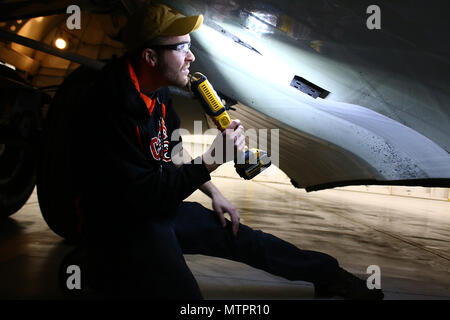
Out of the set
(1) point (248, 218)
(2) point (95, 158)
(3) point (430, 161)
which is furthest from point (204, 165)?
(1) point (248, 218)

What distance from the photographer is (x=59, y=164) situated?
146 cm

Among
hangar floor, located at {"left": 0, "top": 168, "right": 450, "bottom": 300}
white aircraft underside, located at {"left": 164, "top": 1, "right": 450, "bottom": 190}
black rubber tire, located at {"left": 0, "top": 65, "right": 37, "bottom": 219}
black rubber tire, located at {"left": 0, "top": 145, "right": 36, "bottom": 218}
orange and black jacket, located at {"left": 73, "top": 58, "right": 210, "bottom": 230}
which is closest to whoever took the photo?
orange and black jacket, located at {"left": 73, "top": 58, "right": 210, "bottom": 230}

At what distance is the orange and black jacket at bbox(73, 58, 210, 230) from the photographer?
100cm

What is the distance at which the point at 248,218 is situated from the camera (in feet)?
11.8

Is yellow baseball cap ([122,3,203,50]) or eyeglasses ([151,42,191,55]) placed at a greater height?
yellow baseball cap ([122,3,203,50])

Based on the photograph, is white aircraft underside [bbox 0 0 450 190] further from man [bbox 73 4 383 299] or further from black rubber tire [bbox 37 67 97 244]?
→ black rubber tire [bbox 37 67 97 244]

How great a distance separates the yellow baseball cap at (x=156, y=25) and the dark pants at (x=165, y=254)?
68 centimetres

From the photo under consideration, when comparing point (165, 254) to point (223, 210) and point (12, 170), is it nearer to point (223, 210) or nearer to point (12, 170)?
point (223, 210)

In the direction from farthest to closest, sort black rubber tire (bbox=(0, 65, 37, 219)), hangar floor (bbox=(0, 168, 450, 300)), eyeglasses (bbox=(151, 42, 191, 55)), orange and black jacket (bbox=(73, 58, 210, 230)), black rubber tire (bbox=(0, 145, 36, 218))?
black rubber tire (bbox=(0, 145, 36, 218)) → black rubber tire (bbox=(0, 65, 37, 219)) → hangar floor (bbox=(0, 168, 450, 300)) → eyeglasses (bbox=(151, 42, 191, 55)) → orange and black jacket (bbox=(73, 58, 210, 230))

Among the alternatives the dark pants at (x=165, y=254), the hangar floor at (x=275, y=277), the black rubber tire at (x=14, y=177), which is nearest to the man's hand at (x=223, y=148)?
the dark pants at (x=165, y=254)

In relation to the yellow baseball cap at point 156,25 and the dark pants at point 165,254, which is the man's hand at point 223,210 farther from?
the yellow baseball cap at point 156,25

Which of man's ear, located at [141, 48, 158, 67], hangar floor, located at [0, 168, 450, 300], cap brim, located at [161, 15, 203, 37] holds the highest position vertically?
cap brim, located at [161, 15, 203, 37]

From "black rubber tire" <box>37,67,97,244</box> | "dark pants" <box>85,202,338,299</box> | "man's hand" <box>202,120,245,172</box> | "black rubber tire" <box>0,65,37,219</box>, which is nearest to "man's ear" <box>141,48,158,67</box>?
"man's hand" <box>202,120,245,172</box>

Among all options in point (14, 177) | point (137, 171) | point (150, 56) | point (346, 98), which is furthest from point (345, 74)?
point (14, 177)
